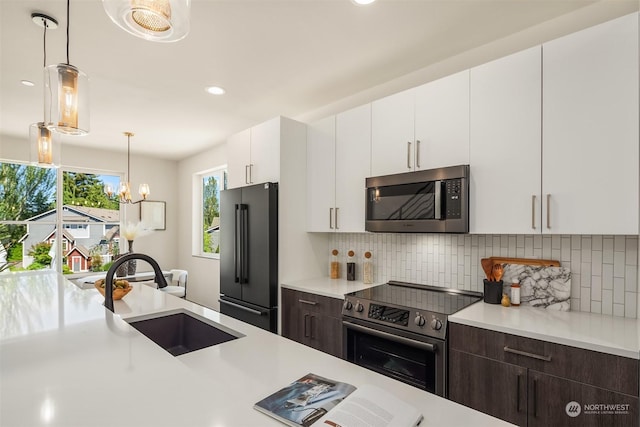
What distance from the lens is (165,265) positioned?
19.1 ft

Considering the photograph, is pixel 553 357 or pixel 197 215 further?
pixel 197 215

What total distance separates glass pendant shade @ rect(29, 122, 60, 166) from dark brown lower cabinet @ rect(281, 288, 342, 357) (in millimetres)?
1895

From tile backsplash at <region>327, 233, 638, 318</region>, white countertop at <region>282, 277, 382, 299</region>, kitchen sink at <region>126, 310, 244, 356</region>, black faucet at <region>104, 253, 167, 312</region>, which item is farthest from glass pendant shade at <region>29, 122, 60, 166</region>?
tile backsplash at <region>327, 233, 638, 318</region>

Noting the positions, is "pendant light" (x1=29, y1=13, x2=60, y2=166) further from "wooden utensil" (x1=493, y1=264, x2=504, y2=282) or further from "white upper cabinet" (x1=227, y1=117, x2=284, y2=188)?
"wooden utensil" (x1=493, y1=264, x2=504, y2=282)

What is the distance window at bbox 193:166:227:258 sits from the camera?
17.0ft

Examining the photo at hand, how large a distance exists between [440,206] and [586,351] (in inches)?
39.2

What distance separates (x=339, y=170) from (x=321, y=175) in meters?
0.21

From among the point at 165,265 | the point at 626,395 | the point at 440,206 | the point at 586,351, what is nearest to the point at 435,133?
the point at 440,206

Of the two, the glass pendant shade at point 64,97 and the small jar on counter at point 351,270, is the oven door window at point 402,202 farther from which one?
the glass pendant shade at point 64,97

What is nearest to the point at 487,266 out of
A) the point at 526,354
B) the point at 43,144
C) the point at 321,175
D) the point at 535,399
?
the point at 526,354

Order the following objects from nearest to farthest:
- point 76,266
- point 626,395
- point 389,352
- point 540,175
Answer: point 626,395 → point 540,175 → point 389,352 → point 76,266

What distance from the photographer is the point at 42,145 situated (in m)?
2.11

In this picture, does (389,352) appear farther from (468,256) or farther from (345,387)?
(345,387)

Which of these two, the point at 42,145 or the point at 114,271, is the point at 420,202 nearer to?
the point at 114,271
